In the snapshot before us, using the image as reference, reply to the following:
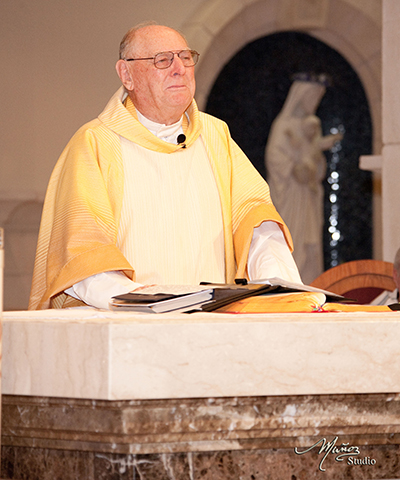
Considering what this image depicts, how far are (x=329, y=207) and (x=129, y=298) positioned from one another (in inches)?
277

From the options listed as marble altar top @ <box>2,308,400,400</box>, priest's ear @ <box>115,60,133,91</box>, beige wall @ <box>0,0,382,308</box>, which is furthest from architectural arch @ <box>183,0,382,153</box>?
marble altar top @ <box>2,308,400,400</box>

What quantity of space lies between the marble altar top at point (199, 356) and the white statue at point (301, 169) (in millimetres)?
6496

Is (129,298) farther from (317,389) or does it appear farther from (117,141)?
(117,141)

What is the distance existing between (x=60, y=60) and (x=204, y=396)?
20.9ft

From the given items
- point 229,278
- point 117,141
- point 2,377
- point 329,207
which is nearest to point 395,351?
point 2,377

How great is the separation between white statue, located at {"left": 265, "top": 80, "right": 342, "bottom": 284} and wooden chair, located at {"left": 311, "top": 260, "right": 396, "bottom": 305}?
3.87 metres

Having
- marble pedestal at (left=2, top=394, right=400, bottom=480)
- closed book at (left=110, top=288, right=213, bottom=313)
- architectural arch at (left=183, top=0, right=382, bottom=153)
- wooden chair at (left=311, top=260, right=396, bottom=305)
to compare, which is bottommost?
marble pedestal at (left=2, top=394, right=400, bottom=480)

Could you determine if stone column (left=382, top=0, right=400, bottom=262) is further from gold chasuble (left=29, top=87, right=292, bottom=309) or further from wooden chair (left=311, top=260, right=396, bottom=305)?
gold chasuble (left=29, top=87, right=292, bottom=309)

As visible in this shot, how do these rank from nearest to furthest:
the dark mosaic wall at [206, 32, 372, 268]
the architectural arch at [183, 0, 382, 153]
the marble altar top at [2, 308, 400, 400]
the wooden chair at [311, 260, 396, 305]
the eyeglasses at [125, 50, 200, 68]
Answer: the marble altar top at [2, 308, 400, 400], the eyeglasses at [125, 50, 200, 68], the wooden chair at [311, 260, 396, 305], the architectural arch at [183, 0, 382, 153], the dark mosaic wall at [206, 32, 372, 268]

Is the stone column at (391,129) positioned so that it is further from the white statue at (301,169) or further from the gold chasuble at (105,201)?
the white statue at (301,169)

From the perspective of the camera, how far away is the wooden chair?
431 centimetres

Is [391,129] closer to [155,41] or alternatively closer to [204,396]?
[155,41]

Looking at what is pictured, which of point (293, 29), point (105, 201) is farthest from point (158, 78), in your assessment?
point (293, 29)

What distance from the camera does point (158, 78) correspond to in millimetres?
2945
